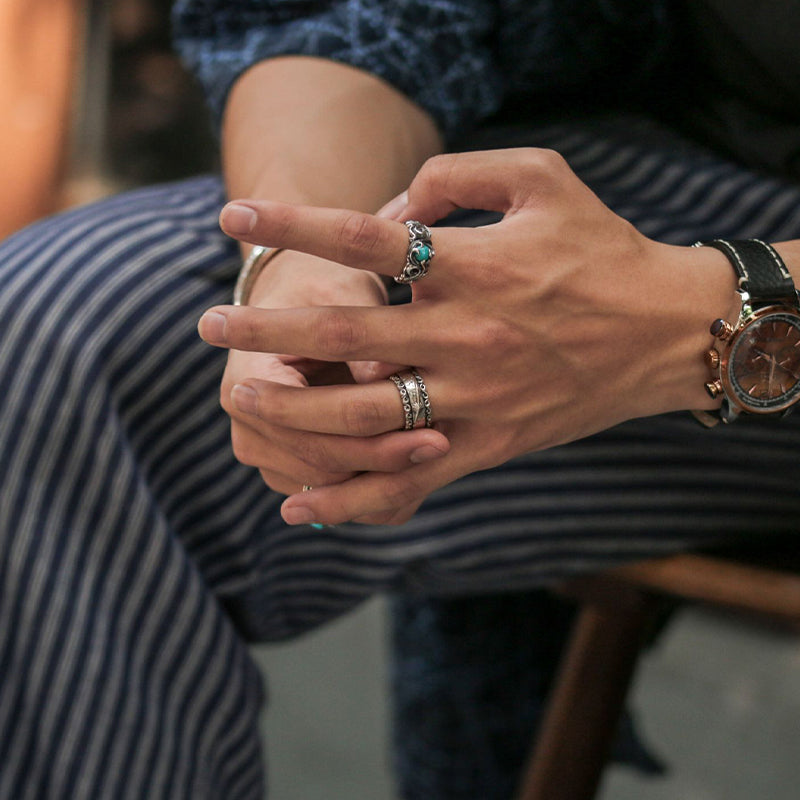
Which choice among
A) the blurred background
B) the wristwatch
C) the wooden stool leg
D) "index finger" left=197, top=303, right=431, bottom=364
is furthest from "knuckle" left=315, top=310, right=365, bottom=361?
the blurred background

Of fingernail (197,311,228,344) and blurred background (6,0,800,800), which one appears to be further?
blurred background (6,0,800,800)

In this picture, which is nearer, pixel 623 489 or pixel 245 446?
pixel 245 446

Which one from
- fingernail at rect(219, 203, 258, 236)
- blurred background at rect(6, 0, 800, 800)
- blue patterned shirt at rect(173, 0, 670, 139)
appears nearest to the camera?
fingernail at rect(219, 203, 258, 236)

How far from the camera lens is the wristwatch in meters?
0.29

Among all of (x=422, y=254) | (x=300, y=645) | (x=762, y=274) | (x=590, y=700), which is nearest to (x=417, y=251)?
(x=422, y=254)

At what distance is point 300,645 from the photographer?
3.11 feet

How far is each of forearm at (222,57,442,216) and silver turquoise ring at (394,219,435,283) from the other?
61 mm

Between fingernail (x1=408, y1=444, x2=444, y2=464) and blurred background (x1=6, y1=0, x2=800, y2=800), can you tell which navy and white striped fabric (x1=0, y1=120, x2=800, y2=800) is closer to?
fingernail (x1=408, y1=444, x2=444, y2=464)

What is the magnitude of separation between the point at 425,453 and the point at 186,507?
0.14m

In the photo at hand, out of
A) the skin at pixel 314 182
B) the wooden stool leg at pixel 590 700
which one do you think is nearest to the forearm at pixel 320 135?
the skin at pixel 314 182

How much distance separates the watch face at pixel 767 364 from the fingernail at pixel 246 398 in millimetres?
145

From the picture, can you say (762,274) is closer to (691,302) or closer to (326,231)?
(691,302)

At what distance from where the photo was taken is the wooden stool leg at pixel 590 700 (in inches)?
16.9

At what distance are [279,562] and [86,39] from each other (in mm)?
661
